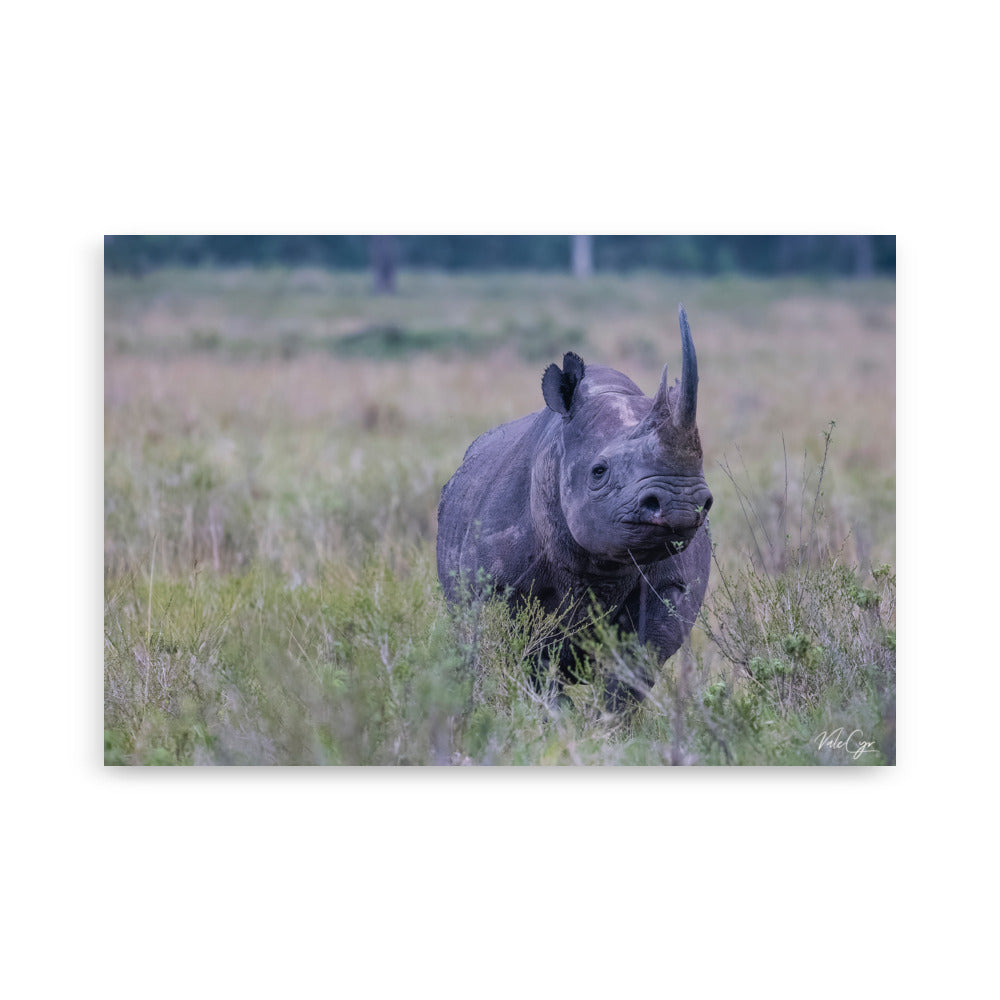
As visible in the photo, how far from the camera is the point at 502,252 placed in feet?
25.2

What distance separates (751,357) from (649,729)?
2.80 meters

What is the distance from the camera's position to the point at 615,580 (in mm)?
6281

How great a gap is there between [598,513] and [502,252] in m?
2.22

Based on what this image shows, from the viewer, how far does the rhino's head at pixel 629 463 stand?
5613 millimetres

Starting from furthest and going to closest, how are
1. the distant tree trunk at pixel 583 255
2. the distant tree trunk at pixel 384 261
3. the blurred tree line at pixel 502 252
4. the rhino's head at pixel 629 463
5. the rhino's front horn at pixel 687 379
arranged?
the distant tree trunk at pixel 583 255 → the distant tree trunk at pixel 384 261 → the blurred tree line at pixel 502 252 → the rhino's head at pixel 629 463 → the rhino's front horn at pixel 687 379

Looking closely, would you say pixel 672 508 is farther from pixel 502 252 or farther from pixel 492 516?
pixel 502 252

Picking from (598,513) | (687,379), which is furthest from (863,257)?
(598,513)

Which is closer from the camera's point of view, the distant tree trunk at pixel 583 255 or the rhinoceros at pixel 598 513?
the rhinoceros at pixel 598 513

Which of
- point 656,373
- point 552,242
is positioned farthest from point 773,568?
point 656,373

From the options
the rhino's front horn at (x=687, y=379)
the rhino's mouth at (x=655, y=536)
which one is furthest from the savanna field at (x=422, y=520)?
the rhino's front horn at (x=687, y=379)

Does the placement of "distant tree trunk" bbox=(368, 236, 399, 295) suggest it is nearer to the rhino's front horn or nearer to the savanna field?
the savanna field

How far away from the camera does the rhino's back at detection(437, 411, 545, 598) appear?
639 centimetres
